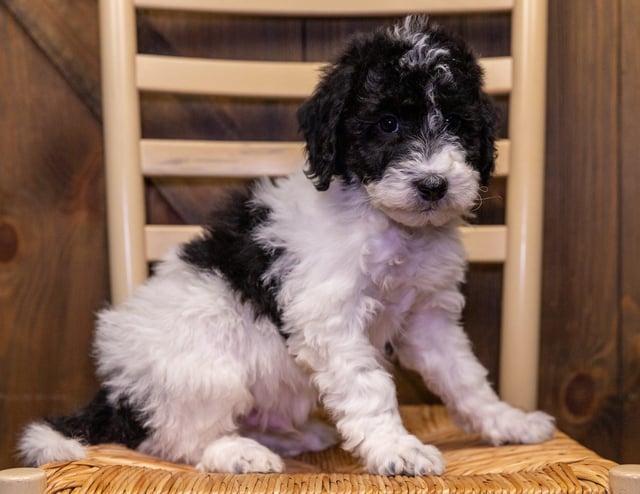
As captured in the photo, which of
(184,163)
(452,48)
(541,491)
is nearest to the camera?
(541,491)

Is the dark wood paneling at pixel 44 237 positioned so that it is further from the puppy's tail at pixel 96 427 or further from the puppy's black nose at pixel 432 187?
the puppy's black nose at pixel 432 187

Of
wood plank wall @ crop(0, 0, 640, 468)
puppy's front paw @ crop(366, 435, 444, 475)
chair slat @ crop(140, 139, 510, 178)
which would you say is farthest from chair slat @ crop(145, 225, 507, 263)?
puppy's front paw @ crop(366, 435, 444, 475)

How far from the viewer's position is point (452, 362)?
1.54 metres

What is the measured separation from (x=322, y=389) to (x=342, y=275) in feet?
0.69

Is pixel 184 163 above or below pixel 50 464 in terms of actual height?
above

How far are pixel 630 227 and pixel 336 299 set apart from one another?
1.01 meters

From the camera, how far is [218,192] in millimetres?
2016

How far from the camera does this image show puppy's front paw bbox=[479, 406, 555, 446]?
1.46m

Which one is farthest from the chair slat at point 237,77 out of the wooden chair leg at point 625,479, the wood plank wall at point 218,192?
the wooden chair leg at point 625,479

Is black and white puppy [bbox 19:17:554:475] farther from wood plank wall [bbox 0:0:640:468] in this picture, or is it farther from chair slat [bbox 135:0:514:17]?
wood plank wall [bbox 0:0:640:468]

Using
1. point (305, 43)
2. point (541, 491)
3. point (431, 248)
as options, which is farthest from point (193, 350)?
point (305, 43)

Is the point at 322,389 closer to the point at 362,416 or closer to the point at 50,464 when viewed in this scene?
the point at 362,416

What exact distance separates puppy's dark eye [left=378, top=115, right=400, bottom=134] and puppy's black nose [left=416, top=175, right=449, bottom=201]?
13cm

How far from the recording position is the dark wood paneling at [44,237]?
1.94 m
